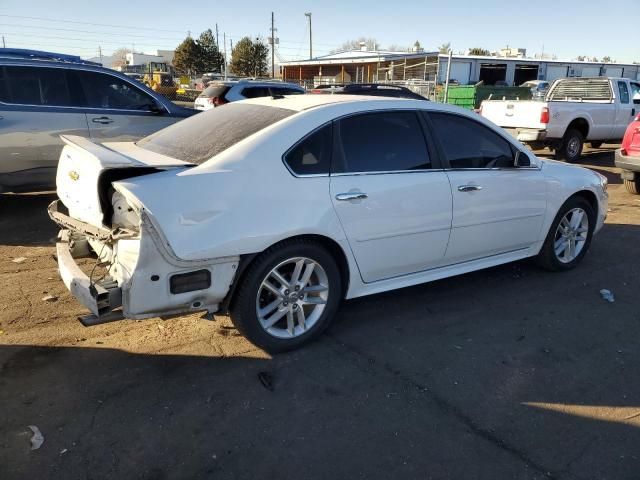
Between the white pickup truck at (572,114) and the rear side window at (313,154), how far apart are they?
9.94 metres

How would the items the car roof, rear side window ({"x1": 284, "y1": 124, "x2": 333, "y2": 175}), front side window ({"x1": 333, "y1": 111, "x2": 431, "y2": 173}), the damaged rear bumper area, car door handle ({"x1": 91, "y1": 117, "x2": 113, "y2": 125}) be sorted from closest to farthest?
the damaged rear bumper area
rear side window ({"x1": 284, "y1": 124, "x2": 333, "y2": 175})
front side window ({"x1": 333, "y1": 111, "x2": 431, "y2": 173})
the car roof
car door handle ({"x1": 91, "y1": 117, "x2": 113, "y2": 125})

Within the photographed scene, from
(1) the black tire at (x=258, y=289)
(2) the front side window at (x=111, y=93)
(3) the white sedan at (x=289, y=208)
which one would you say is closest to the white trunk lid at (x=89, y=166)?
(3) the white sedan at (x=289, y=208)

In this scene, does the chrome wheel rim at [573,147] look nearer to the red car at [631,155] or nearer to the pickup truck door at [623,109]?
the pickup truck door at [623,109]

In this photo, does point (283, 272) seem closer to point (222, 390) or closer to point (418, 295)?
point (222, 390)

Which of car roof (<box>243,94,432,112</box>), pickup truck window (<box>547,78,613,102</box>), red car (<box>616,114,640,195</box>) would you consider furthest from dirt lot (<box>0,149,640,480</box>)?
pickup truck window (<box>547,78,613,102</box>)

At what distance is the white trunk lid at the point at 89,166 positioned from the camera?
10.5 ft

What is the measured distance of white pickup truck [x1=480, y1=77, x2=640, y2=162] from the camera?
12219mm

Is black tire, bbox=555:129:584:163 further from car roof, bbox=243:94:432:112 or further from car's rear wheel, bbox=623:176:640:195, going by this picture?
car roof, bbox=243:94:432:112

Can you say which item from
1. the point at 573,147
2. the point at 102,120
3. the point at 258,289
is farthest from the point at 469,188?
the point at 573,147

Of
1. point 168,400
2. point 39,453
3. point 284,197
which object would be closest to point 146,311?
point 168,400

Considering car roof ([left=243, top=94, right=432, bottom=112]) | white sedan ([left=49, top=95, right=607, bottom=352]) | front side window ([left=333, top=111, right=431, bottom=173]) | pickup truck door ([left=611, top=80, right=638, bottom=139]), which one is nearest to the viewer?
white sedan ([left=49, top=95, right=607, bottom=352])

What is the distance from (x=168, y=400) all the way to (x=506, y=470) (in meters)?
1.84

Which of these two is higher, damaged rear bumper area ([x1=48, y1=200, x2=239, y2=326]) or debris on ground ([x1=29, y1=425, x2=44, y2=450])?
damaged rear bumper area ([x1=48, y1=200, x2=239, y2=326])

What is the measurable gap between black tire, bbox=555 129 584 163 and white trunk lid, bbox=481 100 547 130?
99 centimetres
